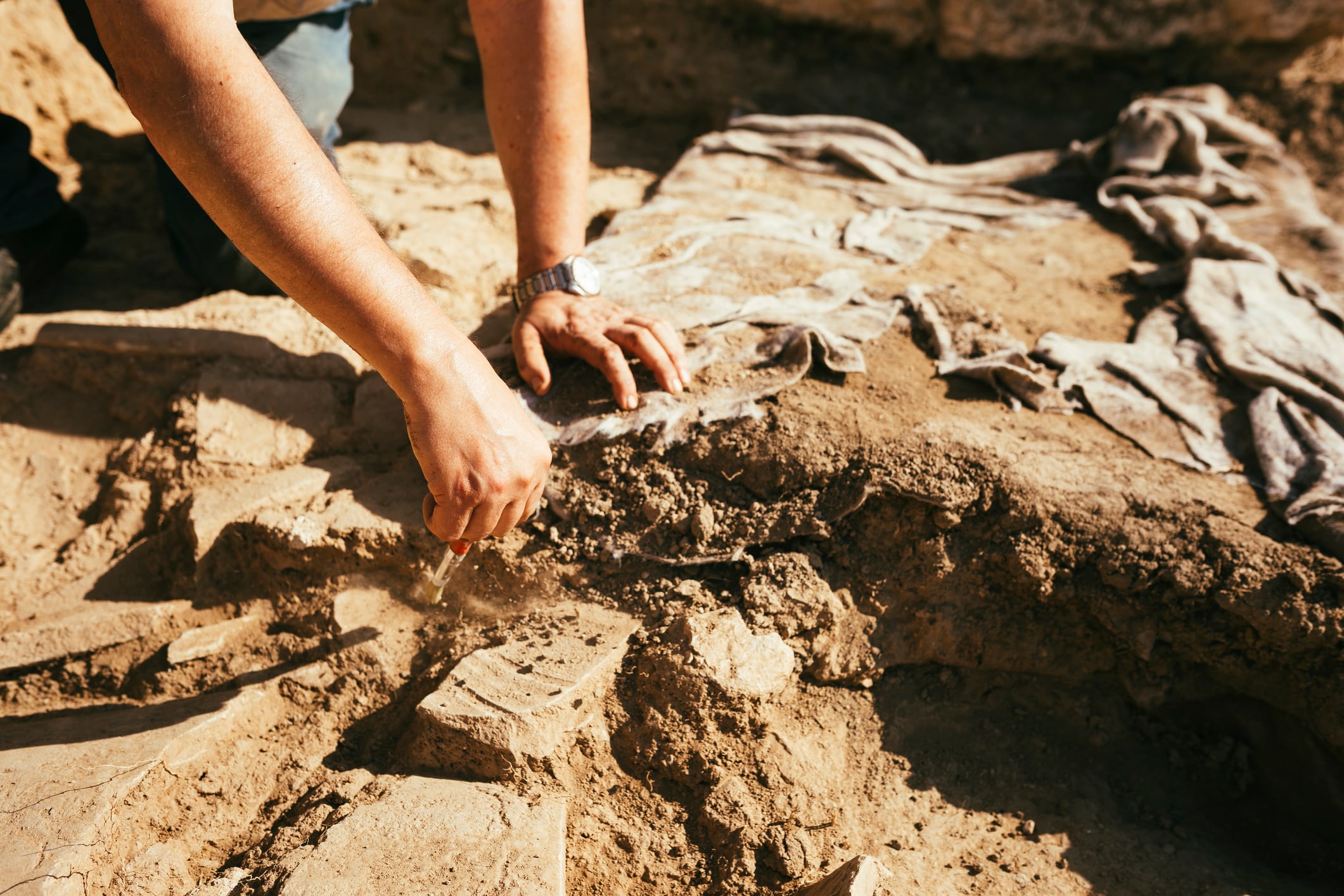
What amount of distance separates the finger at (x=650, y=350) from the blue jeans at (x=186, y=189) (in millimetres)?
1089

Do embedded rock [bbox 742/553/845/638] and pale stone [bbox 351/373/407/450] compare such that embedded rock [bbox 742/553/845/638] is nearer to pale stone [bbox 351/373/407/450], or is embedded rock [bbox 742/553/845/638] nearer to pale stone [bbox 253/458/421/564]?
pale stone [bbox 253/458/421/564]

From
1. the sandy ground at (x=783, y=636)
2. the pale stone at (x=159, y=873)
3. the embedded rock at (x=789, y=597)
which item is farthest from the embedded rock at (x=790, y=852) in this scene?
the pale stone at (x=159, y=873)

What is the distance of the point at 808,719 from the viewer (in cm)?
161

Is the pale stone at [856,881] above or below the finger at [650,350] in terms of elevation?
below

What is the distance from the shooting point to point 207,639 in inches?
66.3

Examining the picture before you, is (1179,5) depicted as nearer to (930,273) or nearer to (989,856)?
(930,273)

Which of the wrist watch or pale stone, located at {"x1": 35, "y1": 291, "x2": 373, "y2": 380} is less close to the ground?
the wrist watch

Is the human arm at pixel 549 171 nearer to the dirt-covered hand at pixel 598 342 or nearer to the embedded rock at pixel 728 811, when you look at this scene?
the dirt-covered hand at pixel 598 342

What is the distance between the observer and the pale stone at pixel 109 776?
1258 mm

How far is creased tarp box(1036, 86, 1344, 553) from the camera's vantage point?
1787 millimetres

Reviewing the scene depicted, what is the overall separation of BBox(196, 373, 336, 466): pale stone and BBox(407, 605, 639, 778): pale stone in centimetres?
77

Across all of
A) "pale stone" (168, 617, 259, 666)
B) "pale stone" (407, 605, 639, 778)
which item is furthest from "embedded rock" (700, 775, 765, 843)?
"pale stone" (168, 617, 259, 666)

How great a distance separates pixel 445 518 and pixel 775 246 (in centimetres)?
150

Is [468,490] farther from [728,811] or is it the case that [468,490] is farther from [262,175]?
[728,811]
